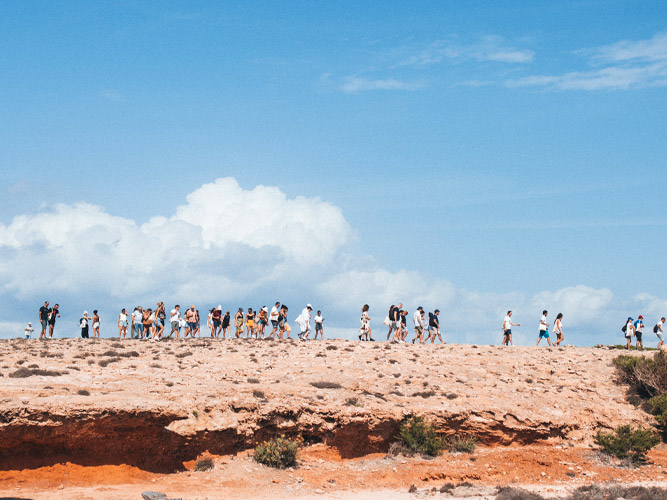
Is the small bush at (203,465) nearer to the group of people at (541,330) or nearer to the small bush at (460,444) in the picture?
the small bush at (460,444)

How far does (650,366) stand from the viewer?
94.2 feet

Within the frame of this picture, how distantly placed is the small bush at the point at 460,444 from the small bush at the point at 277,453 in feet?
17.9

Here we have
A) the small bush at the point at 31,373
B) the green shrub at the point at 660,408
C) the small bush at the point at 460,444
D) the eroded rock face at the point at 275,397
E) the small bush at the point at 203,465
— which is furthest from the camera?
the green shrub at the point at 660,408

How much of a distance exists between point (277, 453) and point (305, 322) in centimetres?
1665

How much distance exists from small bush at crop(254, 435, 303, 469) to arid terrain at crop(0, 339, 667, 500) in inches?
11.4

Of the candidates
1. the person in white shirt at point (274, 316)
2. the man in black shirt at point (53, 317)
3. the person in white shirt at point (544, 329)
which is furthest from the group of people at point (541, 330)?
the man in black shirt at point (53, 317)

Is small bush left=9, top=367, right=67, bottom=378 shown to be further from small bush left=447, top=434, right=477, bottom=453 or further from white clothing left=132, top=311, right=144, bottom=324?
white clothing left=132, top=311, right=144, bottom=324

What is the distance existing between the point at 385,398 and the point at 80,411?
32.5ft

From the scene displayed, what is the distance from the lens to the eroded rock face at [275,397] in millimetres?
18406

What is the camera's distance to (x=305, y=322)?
119ft

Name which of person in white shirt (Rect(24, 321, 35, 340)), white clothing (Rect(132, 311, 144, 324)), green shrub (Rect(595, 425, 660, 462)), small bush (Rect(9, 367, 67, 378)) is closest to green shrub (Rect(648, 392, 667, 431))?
green shrub (Rect(595, 425, 660, 462))

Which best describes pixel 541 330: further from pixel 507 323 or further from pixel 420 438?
pixel 420 438

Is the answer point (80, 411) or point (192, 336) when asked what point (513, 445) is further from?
point (192, 336)

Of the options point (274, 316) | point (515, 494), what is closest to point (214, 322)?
point (274, 316)
